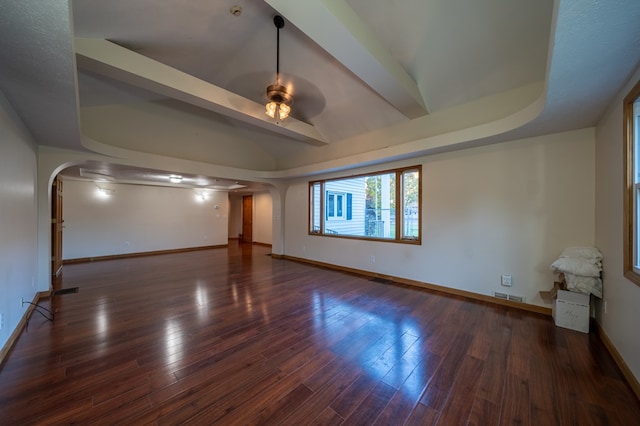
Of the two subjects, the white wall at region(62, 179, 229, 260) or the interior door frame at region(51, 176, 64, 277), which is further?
the white wall at region(62, 179, 229, 260)

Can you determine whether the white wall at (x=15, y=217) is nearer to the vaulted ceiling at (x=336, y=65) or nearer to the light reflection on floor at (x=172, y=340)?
the vaulted ceiling at (x=336, y=65)

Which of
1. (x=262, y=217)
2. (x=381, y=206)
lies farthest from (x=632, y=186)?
(x=262, y=217)

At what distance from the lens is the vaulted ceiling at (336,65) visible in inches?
60.6

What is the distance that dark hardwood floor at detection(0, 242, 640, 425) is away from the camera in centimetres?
155

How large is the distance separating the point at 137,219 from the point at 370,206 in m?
6.87

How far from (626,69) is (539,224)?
78.4 inches

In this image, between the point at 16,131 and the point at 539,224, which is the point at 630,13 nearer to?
the point at 539,224

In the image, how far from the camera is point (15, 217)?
251 centimetres

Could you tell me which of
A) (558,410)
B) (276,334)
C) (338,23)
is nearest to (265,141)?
(338,23)

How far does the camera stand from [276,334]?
2555mm

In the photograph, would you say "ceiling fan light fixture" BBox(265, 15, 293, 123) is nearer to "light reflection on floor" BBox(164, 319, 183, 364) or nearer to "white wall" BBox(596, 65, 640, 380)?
"light reflection on floor" BBox(164, 319, 183, 364)

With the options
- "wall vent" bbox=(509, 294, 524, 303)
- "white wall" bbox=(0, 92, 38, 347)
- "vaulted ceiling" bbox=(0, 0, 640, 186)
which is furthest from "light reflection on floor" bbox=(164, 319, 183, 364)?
"wall vent" bbox=(509, 294, 524, 303)

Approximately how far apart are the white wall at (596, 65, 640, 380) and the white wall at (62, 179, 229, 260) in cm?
932

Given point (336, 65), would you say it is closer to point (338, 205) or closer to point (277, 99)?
point (277, 99)
